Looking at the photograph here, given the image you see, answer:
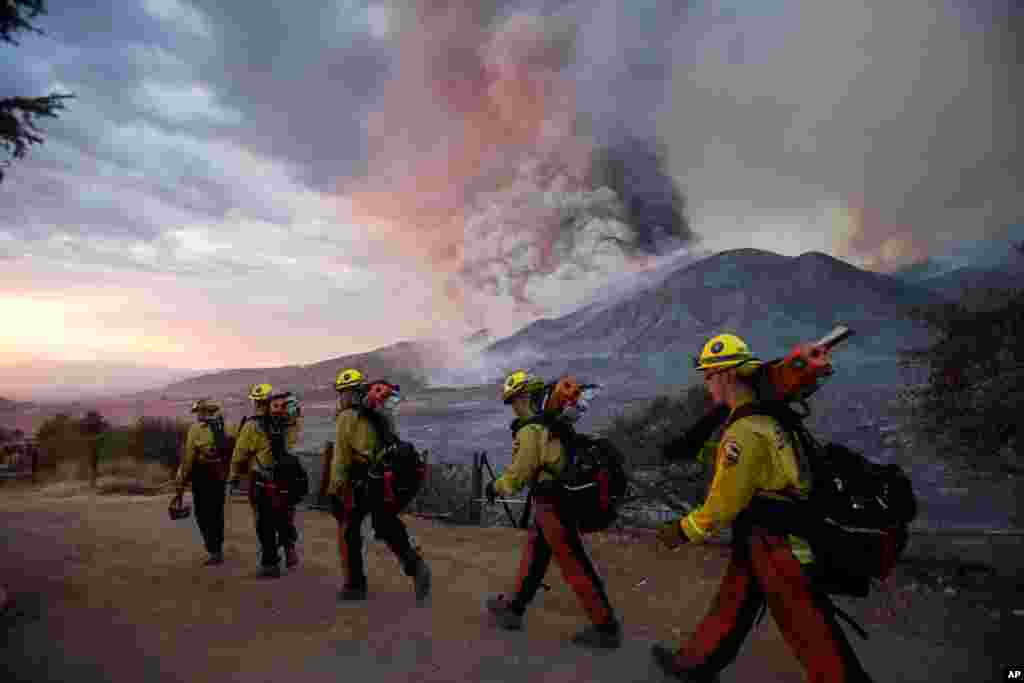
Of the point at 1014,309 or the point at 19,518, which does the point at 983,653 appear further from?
the point at 19,518

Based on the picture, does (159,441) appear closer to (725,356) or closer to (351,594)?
(351,594)

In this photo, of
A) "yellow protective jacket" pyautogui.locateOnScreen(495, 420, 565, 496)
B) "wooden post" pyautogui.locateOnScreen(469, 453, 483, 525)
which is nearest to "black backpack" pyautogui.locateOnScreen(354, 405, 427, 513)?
"yellow protective jacket" pyautogui.locateOnScreen(495, 420, 565, 496)

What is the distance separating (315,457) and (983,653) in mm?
10783

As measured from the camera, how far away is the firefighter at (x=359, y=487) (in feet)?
16.4

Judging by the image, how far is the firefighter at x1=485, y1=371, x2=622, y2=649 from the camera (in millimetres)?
4137

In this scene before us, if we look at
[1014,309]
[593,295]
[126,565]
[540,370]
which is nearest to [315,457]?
[126,565]

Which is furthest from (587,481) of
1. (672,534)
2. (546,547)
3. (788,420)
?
(788,420)

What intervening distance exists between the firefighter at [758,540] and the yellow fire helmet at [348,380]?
312 cm

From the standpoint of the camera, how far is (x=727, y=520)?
2910 millimetres

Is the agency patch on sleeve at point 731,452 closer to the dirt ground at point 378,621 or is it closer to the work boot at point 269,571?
the dirt ground at point 378,621

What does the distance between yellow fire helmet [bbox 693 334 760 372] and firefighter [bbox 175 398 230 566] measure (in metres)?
5.57

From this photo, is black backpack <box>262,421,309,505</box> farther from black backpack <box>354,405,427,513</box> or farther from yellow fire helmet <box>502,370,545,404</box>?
yellow fire helmet <box>502,370,545,404</box>

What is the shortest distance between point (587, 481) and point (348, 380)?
2338mm

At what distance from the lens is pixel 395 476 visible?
494 centimetres
